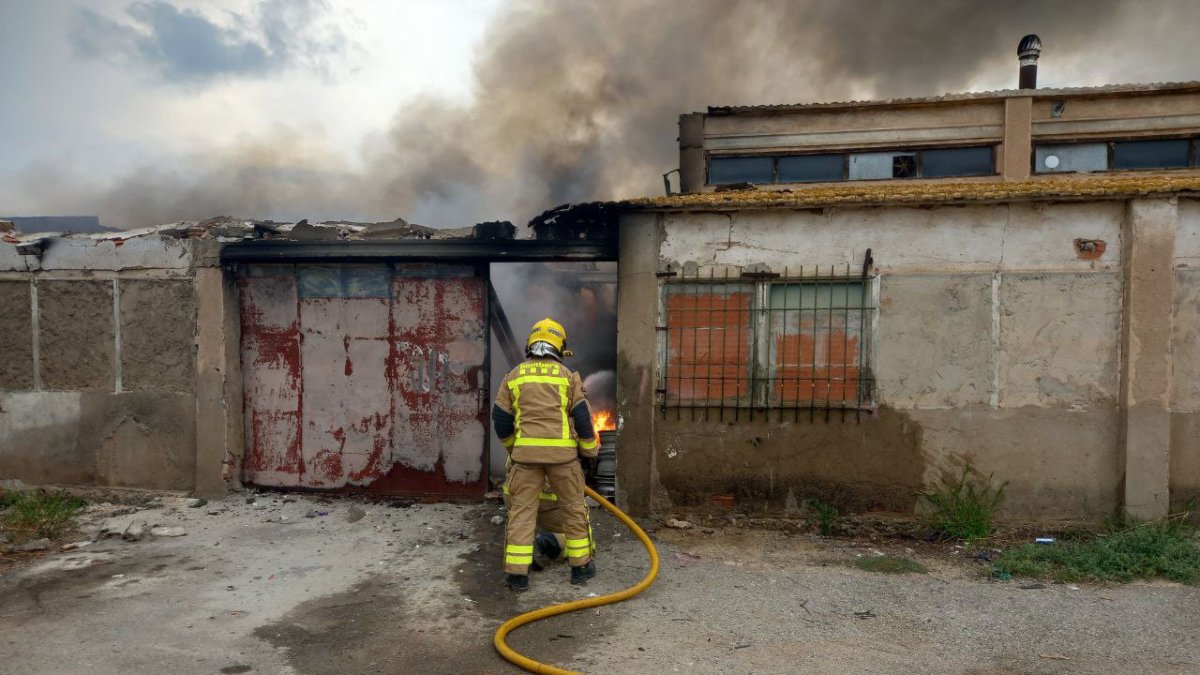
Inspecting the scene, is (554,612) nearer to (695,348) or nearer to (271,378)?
(695,348)

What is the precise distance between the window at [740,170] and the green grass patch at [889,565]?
755 cm

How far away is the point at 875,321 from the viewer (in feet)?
20.0

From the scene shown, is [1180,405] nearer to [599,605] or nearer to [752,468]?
[752,468]

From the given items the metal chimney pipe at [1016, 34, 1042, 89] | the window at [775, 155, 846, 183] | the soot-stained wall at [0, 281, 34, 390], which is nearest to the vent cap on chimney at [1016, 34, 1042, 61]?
the metal chimney pipe at [1016, 34, 1042, 89]

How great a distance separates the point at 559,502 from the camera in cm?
488

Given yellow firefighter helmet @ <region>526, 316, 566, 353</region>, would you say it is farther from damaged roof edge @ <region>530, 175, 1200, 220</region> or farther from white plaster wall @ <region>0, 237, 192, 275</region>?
white plaster wall @ <region>0, 237, 192, 275</region>

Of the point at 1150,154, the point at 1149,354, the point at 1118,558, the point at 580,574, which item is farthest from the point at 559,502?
the point at 1150,154

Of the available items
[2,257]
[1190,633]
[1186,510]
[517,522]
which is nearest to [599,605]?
[517,522]

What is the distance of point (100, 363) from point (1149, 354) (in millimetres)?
9917

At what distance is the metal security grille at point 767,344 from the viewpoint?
6.14 meters

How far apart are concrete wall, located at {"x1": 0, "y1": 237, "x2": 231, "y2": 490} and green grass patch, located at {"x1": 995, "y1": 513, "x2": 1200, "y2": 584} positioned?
7.42 meters

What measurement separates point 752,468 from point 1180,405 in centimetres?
363

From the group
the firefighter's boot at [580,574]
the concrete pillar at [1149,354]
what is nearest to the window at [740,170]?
the concrete pillar at [1149,354]

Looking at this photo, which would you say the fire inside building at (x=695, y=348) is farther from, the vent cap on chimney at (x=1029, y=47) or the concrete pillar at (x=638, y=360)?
the vent cap on chimney at (x=1029, y=47)
